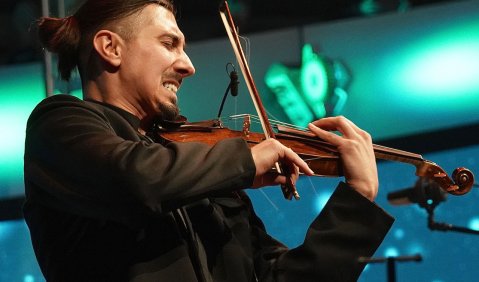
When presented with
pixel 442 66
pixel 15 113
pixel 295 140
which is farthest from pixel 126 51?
pixel 442 66

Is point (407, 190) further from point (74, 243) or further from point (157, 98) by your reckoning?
point (74, 243)

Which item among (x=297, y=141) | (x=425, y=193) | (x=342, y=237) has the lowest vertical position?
(x=425, y=193)

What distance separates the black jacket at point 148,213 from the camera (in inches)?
55.4

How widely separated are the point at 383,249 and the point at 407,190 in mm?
601

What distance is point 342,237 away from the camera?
1.67 m

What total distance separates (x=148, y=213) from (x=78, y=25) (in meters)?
0.65

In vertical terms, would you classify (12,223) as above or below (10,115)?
below

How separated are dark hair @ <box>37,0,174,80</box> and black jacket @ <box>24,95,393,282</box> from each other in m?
0.23

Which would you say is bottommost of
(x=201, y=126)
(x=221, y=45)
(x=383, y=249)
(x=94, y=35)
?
(x=383, y=249)

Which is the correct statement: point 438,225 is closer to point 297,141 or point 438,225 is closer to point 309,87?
point 297,141

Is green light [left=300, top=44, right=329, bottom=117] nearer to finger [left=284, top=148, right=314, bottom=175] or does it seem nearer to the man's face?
the man's face

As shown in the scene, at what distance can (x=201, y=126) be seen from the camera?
1.78 meters

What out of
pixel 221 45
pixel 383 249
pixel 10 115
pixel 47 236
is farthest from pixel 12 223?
pixel 47 236

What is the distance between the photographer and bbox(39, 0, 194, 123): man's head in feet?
5.86
